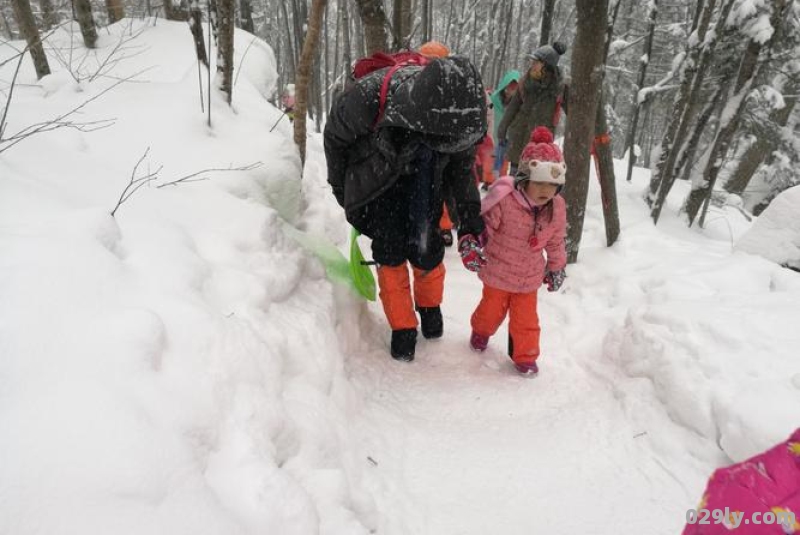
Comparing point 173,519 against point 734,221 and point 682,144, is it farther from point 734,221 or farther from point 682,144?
point 734,221

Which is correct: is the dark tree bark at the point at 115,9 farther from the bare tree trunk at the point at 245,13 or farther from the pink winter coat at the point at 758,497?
the pink winter coat at the point at 758,497

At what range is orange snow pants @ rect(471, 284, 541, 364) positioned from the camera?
3178 millimetres

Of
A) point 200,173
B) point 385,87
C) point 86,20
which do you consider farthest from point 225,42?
point 86,20

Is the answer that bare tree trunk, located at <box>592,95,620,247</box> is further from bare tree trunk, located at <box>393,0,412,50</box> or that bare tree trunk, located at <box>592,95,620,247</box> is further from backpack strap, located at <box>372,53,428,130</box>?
backpack strap, located at <box>372,53,428,130</box>

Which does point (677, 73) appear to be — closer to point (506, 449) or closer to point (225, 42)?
point (225, 42)

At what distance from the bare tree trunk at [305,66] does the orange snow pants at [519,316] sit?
7.96 ft

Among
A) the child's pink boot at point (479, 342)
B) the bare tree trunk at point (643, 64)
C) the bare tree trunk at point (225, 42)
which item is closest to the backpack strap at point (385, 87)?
the child's pink boot at point (479, 342)

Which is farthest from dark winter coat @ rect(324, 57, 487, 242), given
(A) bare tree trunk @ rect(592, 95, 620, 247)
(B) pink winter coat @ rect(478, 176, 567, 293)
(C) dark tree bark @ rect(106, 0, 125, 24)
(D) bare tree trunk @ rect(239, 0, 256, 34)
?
(D) bare tree trunk @ rect(239, 0, 256, 34)

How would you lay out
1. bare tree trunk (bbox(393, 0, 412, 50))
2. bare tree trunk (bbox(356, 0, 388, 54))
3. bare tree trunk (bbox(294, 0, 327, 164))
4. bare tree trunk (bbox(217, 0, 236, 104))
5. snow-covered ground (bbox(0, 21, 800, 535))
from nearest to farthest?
snow-covered ground (bbox(0, 21, 800, 535)) → bare tree trunk (bbox(294, 0, 327, 164)) → bare tree trunk (bbox(217, 0, 236, 104)) → bare tree trunk (bbox(356, 0, 388, 54)) → bare tree trunk (bbox(393, 0, 412, 50))

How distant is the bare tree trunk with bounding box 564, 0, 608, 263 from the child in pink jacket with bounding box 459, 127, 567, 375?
3.52 ft

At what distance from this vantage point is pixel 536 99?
228 inches

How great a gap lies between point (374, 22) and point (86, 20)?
4461 mm

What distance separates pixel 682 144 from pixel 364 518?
6.10 metres

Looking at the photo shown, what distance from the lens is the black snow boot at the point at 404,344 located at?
3.25 metres
